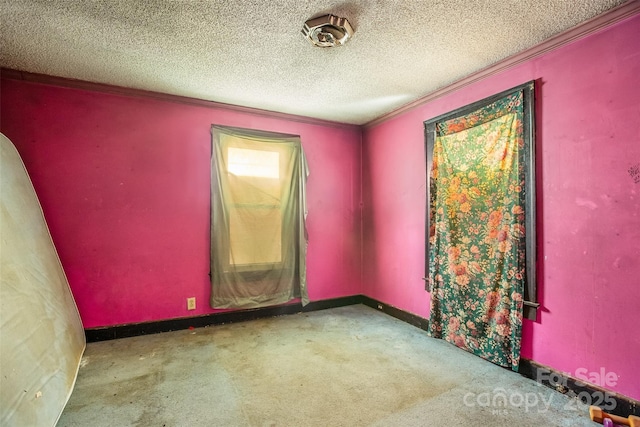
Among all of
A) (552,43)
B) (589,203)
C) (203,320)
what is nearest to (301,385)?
(203,320)

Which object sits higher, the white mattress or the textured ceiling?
the textured ceiling

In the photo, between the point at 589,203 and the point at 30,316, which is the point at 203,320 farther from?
the point at 589,203

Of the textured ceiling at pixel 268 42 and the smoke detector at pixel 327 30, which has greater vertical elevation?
the textured ceiling at pixel 268 42

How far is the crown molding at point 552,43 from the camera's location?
1702 mm

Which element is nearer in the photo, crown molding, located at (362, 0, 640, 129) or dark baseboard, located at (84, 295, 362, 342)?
crown molding, located at (362, 0, 640, 129)

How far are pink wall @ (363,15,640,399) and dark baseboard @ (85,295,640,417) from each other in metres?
0.07

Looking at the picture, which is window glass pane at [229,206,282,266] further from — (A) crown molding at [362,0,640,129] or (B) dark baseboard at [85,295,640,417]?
(A) crown molding at [362,0,640,129]

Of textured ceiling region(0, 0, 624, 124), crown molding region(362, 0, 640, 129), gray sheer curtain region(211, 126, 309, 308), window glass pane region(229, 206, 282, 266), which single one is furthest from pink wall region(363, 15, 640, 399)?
window glass pane region(229, 206, 282, 266)

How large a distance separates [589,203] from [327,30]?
6.49 feet

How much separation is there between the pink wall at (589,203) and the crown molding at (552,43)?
0.04 metres

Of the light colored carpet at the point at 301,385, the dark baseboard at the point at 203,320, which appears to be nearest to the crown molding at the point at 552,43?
the light colored carpet at the point at 301,385

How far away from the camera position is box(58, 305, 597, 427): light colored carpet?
1.66 m

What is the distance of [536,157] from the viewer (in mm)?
2117

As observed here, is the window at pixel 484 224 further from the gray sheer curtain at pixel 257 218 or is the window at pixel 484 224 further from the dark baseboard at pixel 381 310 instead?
the gray sheer curtain at pixel 257 218
